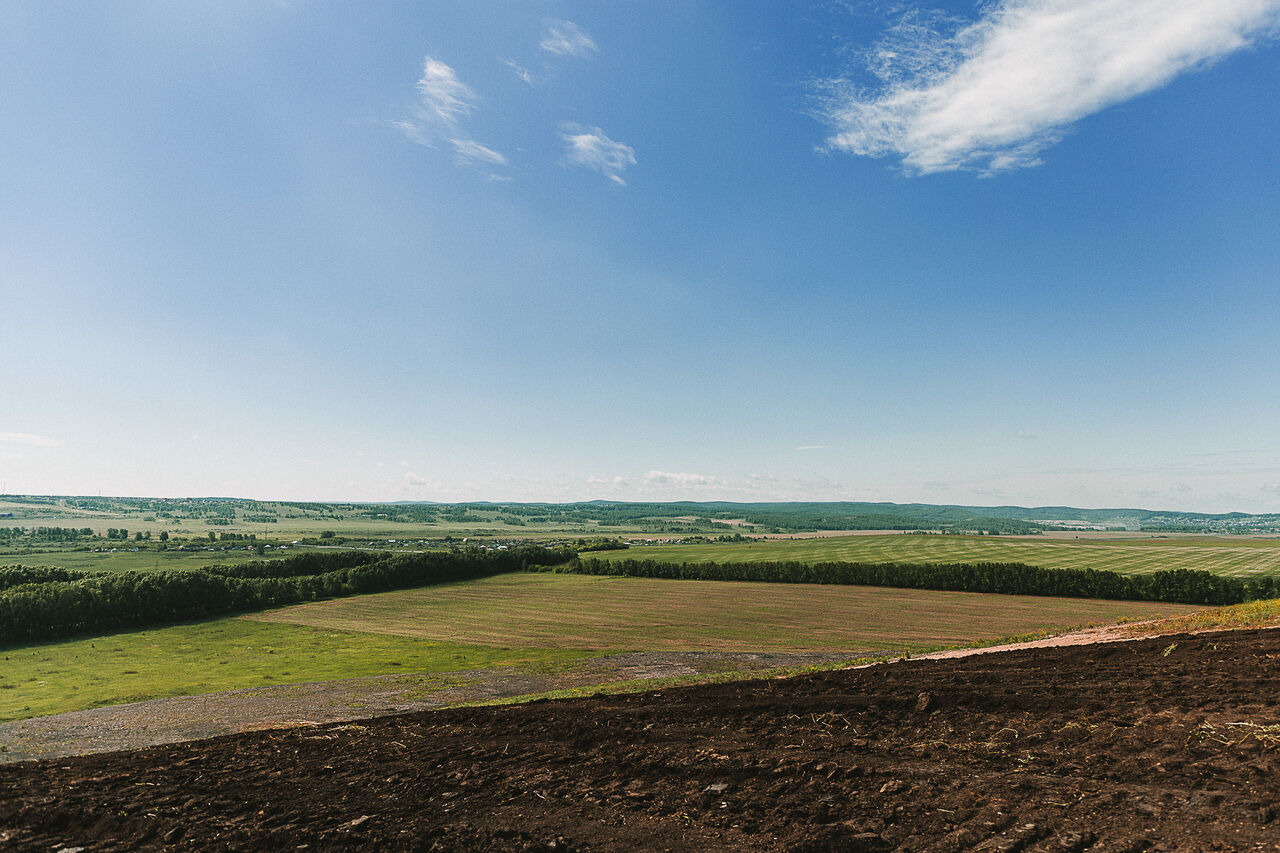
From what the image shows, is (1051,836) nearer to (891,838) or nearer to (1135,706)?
(891,838)

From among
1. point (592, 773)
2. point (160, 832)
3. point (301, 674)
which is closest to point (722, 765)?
point (592, 773)

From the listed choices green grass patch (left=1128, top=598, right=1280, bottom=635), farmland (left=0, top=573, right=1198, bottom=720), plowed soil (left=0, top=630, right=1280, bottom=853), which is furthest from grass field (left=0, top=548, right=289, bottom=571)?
green grass patch (left=1128, top=598, right=1280, bottom=635)

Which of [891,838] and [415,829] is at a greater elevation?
[891,838]

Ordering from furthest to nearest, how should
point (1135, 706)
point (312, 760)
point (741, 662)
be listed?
point (741, 662) < point (312, 760) < point (1135, 706)

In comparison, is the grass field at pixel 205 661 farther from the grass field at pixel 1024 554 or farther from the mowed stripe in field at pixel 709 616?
the grass field at pixel 1024 554

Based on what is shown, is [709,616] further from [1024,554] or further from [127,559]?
[127,559]

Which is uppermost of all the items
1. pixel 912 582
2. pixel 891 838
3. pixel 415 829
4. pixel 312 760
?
pixel 891 838
